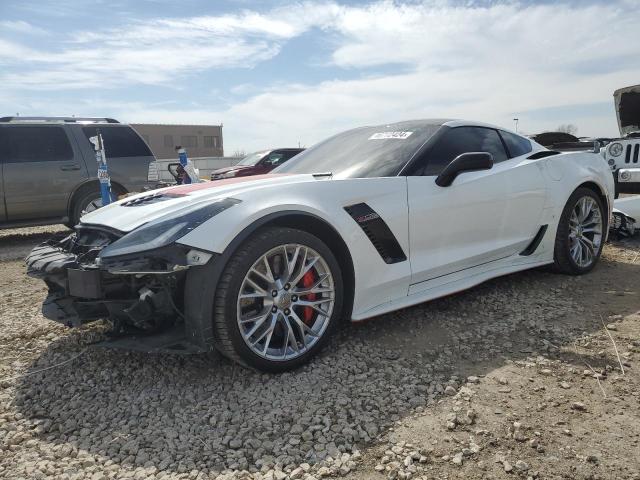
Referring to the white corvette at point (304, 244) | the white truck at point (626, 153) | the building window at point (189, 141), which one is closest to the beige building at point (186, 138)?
the building window at point (189, 141)

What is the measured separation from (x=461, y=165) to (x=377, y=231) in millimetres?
792

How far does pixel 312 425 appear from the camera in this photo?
2217 millimetres

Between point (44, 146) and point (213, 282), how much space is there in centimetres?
628

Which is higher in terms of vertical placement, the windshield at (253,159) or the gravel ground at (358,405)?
the windshield at (253,159)

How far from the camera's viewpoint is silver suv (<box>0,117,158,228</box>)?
7.08 meters

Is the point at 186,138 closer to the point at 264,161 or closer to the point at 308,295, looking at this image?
the point at 264,161

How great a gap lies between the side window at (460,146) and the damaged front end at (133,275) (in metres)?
1.47

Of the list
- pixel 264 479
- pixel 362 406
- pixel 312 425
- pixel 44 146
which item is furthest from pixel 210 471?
pixel 44 146

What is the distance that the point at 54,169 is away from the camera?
287 inches

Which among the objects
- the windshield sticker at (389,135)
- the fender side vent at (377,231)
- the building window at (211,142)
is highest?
the building window at (211,142)

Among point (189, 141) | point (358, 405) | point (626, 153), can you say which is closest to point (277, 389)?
point (358, 405)

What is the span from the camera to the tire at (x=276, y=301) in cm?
244

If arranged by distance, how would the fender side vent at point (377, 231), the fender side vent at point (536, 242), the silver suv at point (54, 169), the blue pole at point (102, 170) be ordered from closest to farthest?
the fender side vent at point (377, 231) < the fender side vent at point (536, 242) < the blue pole at point (102, 170) < the silver suv at point (54, 169)

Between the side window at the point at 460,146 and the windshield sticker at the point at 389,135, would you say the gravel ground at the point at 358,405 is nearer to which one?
the side window at the point at 460,146
